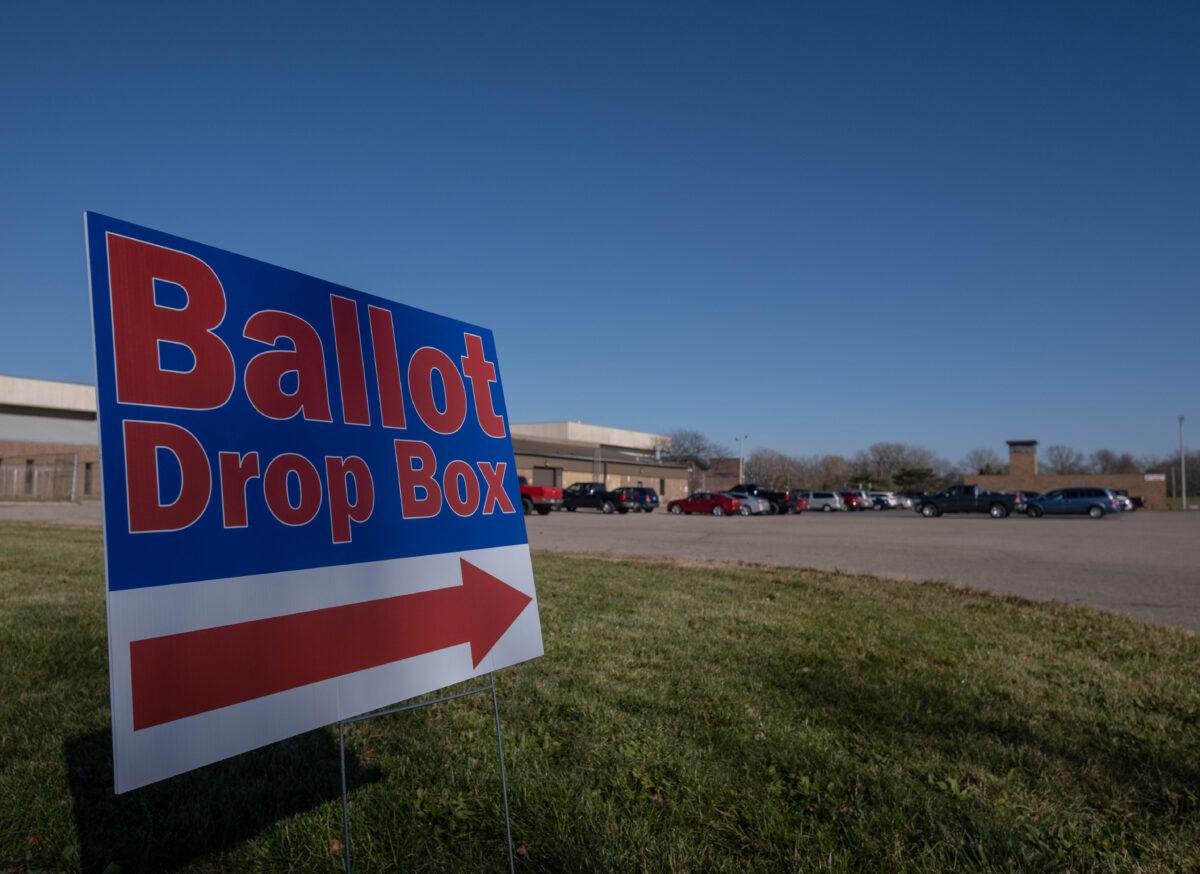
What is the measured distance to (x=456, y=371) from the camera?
3.45m

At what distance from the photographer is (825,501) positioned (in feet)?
195

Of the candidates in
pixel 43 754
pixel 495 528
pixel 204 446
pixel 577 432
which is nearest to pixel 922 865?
pixel 495 528

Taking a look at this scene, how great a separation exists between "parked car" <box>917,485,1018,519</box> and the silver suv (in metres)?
16.7

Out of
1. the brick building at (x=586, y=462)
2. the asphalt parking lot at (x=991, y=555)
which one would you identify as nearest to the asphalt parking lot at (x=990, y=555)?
the asphalt parking lot at (x=991, y=555)

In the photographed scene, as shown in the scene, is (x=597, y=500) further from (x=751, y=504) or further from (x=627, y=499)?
(x=751, y=504)

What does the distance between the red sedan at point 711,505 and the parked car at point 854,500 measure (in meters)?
21.7

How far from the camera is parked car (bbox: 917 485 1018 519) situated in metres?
39.8

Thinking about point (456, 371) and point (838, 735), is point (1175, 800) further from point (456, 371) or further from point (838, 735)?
point (456, 371)

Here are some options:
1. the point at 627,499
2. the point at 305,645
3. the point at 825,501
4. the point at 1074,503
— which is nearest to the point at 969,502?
the point at 1074,503

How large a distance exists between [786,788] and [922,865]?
0.74 m

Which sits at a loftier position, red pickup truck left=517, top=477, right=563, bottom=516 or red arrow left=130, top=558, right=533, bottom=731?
red pickup truck left=517, top=477, right=563, bottom=516

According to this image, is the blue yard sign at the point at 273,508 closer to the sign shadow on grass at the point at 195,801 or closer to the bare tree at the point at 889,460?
the sign shadow on grass at the point at 195,801

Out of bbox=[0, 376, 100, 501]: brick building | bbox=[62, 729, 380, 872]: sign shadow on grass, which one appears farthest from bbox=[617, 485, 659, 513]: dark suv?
bbox=[62, 729, 380, 872]: sign shadow on grass

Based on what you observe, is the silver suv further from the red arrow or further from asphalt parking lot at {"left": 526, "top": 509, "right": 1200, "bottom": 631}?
the red arrow
